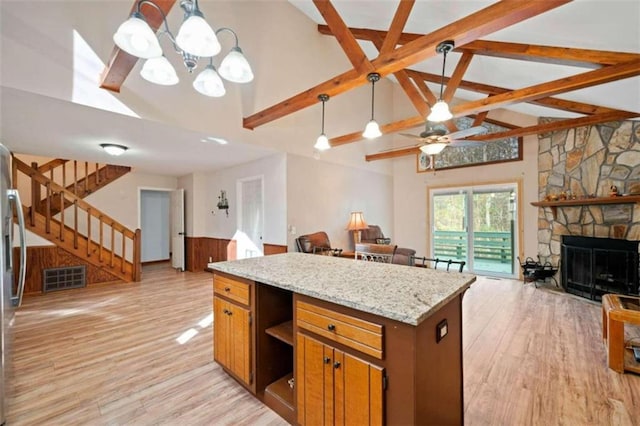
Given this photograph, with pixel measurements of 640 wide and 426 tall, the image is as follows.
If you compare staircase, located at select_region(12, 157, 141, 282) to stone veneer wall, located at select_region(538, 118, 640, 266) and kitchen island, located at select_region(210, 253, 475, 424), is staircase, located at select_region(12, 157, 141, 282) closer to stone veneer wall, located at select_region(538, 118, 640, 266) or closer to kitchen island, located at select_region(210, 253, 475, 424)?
kitchen island, located at select_region(210, 253, 475, 424)

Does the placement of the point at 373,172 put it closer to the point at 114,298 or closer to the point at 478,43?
the point at 478,43

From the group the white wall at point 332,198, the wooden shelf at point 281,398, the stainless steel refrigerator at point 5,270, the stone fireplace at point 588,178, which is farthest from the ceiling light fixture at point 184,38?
the stone fireplace at point 588,178

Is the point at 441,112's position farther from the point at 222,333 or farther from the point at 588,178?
the point at 588,178

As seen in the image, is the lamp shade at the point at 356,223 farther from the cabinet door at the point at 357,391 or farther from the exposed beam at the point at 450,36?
the cabinet door at the point at 357,391

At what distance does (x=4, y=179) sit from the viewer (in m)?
2.01

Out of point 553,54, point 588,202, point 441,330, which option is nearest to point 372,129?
point 553,54

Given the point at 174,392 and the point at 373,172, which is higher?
the point at 373,172

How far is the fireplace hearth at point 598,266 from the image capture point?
13.1 feet

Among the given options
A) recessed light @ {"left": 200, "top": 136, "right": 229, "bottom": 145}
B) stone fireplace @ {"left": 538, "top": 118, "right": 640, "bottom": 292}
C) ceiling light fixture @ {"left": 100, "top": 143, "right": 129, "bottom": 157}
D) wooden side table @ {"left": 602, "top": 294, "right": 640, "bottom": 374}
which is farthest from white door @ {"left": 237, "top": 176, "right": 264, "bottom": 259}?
stone fireplace @ {"left": 538, "top": 118, "right": 640, "bottom": 292}

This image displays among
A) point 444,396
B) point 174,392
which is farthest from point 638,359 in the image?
point 174,392

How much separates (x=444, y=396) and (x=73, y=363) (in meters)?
3.13

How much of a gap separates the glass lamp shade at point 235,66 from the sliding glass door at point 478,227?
6.10m

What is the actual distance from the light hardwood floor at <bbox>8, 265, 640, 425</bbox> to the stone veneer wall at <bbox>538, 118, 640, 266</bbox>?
5.35 ft

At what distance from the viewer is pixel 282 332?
1923 millimetres
